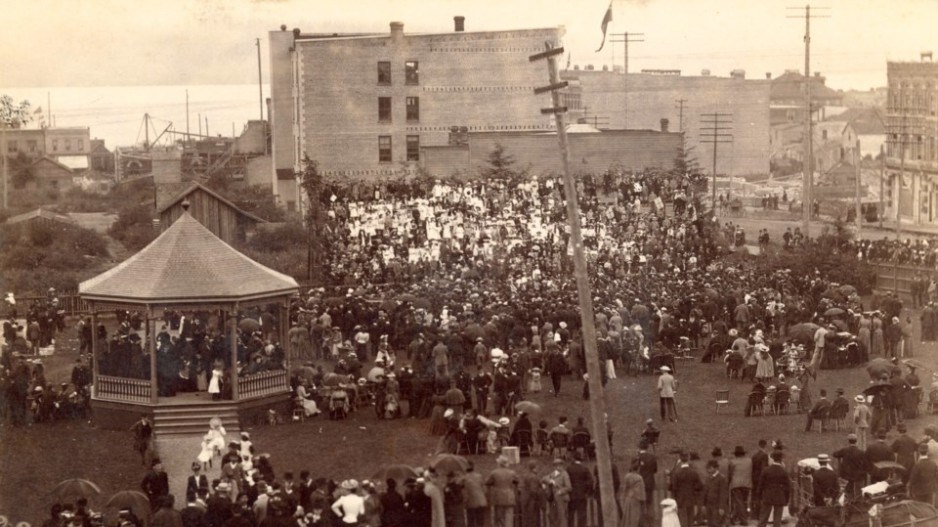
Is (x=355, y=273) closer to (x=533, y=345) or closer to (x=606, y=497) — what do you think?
(x=533, y=345)

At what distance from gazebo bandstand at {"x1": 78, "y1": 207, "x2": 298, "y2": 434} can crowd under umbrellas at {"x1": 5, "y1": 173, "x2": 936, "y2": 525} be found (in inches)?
40.7

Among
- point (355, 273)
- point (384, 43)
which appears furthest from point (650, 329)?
point (384, 43)

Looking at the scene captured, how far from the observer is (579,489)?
73.5ft

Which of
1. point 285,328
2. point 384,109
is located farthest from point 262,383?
point 384,109

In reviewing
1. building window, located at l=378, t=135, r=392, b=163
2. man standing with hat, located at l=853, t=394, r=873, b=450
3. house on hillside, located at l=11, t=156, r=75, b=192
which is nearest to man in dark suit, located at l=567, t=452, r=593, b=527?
man standing with hat, located at l=853, t=394, r=873, b=450

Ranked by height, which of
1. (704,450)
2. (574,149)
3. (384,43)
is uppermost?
(384,43)

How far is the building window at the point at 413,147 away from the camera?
64.6 m

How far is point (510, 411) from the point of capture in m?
31.9

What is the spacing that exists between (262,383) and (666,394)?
10008mm

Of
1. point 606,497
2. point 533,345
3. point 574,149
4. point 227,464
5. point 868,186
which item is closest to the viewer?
point 606,497

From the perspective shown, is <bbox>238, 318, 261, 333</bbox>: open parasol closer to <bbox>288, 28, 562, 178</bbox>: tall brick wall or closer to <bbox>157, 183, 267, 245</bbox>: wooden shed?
<bbox>157, 183, 267, 245</bbox>: wooden shed

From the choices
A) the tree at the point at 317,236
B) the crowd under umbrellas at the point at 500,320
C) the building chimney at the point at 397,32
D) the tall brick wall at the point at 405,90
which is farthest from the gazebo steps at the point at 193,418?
the building chimney at the point at 397,32

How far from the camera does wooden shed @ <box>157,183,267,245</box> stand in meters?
47.2

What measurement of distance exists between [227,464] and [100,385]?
1006 cm
